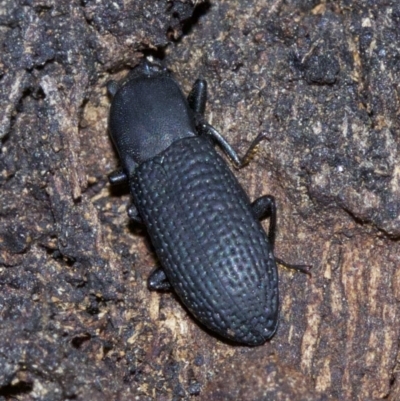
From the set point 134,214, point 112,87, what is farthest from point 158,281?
point 112,87

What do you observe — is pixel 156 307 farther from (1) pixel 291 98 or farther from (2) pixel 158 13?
(2) pixel 158 13

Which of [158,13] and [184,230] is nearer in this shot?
[184,230]

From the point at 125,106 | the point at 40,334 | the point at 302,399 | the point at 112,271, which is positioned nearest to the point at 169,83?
the point at 125,106

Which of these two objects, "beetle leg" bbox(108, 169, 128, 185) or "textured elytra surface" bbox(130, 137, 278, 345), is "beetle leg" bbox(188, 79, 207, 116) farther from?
"beetle leg" bbox(108, 169, 128, 185)

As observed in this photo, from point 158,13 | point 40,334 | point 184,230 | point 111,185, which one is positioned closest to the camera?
point 40,334

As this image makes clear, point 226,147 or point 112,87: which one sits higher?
point 112,87

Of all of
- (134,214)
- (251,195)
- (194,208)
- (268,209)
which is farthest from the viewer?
(251,195)

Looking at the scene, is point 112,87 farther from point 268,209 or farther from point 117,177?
point 268,209
